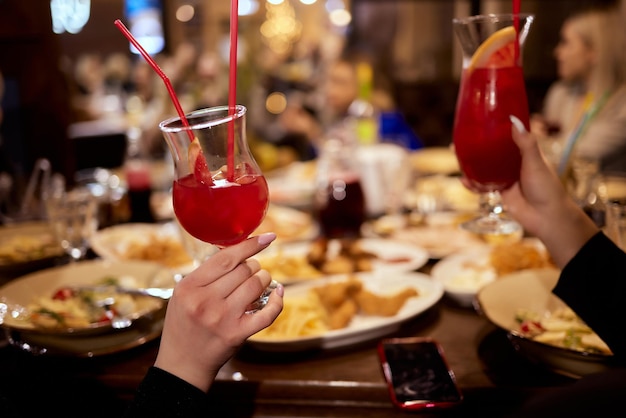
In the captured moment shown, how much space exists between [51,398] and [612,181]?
219 centimetres

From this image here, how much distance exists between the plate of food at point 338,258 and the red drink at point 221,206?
26.7 inches

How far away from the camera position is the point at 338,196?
208 centimetres

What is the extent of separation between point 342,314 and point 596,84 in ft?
11.8

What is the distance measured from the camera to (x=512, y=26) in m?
1.16

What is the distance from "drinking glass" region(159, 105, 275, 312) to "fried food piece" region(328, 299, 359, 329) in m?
0.46

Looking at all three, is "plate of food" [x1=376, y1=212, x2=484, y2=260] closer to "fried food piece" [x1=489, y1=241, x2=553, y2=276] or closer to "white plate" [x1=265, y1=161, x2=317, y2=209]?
"fried food piece" [x1=489, y1=241, x2=553, y2=276]

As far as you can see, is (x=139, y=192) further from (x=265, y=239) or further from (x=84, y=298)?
(x=265, y=239)

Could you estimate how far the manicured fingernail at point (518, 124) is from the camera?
1.16m

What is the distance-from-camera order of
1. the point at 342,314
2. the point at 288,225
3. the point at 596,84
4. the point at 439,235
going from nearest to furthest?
the point at 342,314 < the point at 439,235 < the point at 288,225 < the point at 596,84

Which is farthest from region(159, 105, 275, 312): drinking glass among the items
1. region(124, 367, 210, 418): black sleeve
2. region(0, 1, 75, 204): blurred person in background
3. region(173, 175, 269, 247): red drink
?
region(0, 1, 75, 204): blurred person in background

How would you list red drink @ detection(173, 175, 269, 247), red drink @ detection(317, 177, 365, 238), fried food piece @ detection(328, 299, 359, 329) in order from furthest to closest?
red drink @ detection(317, 177, 365, 238) → fried food piece @ detection(328, 299, 359, 329) → red drink @ detection(173, 175, 269, 247)

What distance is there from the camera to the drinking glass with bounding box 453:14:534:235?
1177 millimetres

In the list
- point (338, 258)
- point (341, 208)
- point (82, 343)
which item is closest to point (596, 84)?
point (341, 208)

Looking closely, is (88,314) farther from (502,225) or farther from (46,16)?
(46,16)
